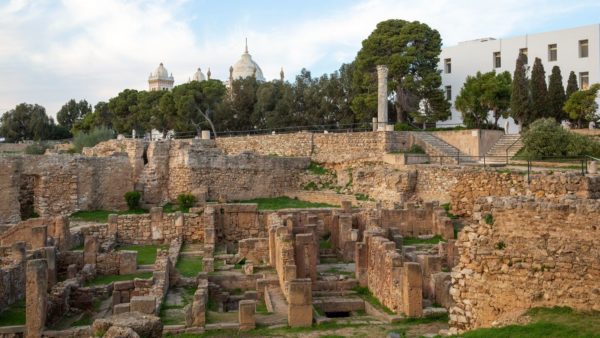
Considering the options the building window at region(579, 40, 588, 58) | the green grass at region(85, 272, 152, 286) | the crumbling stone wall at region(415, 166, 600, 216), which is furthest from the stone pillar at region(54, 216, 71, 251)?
the building window at region(579, 40, 588, 58)

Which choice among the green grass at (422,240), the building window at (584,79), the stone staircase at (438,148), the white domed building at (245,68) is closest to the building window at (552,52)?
the building window at (584,79)

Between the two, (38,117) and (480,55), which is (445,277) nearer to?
(480,55)

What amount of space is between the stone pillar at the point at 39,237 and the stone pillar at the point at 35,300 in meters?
6.30

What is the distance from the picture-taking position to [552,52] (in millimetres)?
42844

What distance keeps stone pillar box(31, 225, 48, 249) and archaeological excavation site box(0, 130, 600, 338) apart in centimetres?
4

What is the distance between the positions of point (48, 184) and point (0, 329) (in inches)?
650

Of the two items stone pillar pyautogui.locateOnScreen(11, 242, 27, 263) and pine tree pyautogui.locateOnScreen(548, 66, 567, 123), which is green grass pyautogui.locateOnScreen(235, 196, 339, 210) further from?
pine tree pyautogui.locateOnScreen(548, 66, 567, 123)

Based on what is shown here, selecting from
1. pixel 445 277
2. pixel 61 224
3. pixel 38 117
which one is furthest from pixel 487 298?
pixel 38 117

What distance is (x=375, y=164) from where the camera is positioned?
1300 inches

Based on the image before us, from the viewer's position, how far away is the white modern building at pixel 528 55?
134ft

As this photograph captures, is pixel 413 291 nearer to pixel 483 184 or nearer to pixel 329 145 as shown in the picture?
pixel 483 184

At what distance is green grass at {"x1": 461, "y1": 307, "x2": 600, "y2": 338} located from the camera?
827 cm

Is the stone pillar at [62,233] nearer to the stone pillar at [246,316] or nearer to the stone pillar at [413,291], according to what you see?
the stone pillar at [246,316]

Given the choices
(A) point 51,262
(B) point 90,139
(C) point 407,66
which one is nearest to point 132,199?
(A) point 51,262
